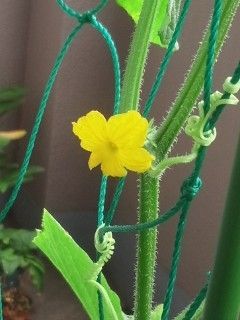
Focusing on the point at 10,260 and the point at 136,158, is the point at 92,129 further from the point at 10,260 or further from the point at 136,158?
the point at 10,260

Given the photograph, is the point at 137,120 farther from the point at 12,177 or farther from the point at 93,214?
the point at 93,214

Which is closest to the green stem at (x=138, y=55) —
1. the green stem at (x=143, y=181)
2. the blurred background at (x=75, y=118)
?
the green stem at (x=143, y=181)

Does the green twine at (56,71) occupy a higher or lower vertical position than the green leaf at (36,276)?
higher

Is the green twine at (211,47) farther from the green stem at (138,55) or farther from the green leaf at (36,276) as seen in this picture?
the green leaf at (36,276)

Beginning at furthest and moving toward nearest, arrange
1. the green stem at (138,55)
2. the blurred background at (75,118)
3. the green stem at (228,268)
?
the blurred background at (75,118) → the green stem at (138,55) → the green stem at (228,268)

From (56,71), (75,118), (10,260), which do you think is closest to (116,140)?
(56,71)

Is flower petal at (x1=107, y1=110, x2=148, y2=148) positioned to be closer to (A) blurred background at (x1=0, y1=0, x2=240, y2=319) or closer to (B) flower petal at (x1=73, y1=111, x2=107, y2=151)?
(B) flower petal at (x1=73, y1=111, x2=107, y2=151)
